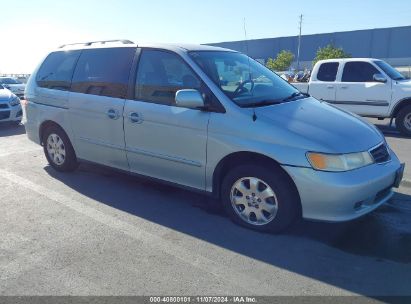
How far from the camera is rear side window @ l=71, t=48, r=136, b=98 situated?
4480mm

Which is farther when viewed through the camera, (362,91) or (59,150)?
(362,91)

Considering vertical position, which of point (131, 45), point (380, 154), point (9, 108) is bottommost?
point (9, 108)

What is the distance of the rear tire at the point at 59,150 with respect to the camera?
5.34 meters

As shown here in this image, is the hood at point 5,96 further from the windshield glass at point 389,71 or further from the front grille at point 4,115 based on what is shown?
the windshield glass at point 389,71

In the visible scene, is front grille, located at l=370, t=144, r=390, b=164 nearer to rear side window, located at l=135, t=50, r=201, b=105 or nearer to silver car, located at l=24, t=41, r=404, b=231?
silver car, located at l=24, t=41, r=404, b=231

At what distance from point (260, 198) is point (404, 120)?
6.35 meters

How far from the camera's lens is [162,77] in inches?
165

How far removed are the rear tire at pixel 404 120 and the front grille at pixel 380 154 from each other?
17.6 feet

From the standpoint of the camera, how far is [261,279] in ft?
9.60

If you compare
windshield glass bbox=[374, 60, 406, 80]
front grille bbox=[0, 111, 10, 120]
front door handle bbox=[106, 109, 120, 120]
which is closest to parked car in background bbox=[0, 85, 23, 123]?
front grille bbox=[0, 111, 10, 120]

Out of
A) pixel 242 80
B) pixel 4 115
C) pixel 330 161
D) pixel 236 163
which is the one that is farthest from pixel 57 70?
pixel 4 115

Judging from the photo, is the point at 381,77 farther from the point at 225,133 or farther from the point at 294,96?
the point at 225,133

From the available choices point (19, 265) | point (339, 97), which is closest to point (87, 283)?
point (19, 265)

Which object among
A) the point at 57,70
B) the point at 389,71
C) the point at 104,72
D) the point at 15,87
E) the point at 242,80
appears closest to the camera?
the point at 242,80
